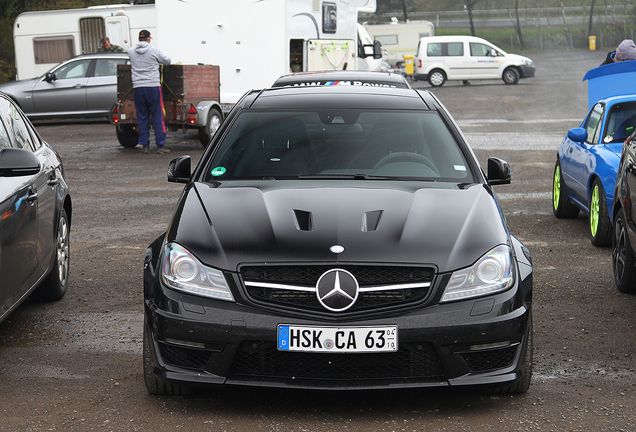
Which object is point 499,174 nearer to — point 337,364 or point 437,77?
point 337,364

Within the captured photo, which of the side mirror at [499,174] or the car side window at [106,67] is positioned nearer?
the side mirror at [499,174]

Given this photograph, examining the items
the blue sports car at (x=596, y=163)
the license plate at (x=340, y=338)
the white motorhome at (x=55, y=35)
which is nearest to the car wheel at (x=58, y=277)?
the license plate at (x=340, y=338)

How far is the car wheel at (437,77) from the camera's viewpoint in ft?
122

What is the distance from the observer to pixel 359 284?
396 cm

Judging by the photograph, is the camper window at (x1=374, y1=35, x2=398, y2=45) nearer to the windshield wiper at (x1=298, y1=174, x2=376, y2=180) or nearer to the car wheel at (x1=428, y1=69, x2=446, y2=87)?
the car wheel at (x1=428, y1=69, x2=446, y2=87)

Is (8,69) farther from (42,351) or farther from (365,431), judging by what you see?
(365,431)

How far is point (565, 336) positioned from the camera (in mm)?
5570

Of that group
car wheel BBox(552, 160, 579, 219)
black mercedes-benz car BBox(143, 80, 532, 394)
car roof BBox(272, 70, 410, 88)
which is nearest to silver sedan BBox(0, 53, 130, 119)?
car roof BBox(272, 70, 410, 88)

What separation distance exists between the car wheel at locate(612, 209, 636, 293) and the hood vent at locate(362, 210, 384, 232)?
9.26 feet

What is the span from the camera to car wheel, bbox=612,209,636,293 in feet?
21.4

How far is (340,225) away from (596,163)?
493cm

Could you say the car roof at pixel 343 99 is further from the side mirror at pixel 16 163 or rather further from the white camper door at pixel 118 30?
the white camper door at pixel 118 30

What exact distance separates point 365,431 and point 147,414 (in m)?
1.06

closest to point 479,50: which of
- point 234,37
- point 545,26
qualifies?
point 234,37
